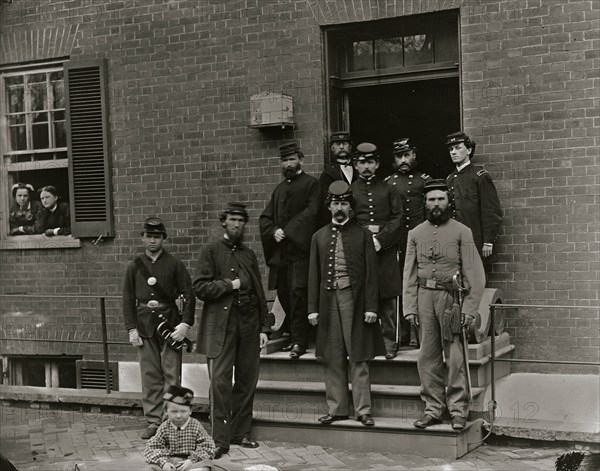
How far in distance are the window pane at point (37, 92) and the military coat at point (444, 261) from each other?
18.9 feet

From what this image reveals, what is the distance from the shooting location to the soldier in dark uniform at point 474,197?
8.48 metres

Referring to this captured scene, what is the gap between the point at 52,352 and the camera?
11.1m

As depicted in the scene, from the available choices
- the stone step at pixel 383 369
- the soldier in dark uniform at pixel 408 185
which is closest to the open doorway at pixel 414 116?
the soldier in dark uniform at pixel 408 185

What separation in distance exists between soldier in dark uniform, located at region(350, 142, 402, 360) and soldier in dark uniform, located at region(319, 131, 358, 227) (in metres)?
0.28

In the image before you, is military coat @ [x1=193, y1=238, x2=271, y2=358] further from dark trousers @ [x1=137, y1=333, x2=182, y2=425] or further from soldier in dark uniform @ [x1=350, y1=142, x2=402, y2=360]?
soldier in dark uniform @ [x1=350, y1=142, x2=402, y2=360]

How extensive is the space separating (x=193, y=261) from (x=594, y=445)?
4863 mm

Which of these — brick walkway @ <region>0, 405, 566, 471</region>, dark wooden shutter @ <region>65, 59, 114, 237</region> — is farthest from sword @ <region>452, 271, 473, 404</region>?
dark wooden shutter @ <region>65, 59, 114, 237</region>

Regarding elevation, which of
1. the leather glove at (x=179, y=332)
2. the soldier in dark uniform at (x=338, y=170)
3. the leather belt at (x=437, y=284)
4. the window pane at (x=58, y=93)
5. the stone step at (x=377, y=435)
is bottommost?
Result: the stone step at (x=377, y=435)

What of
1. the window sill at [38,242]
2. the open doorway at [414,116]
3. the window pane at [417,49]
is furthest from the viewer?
the window sill at [38,242]

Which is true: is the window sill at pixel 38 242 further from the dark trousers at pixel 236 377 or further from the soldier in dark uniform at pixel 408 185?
the soldier in dark uniform at pixel 408 185

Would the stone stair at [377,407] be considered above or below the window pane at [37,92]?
below

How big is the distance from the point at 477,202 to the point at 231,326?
2664 millimetres

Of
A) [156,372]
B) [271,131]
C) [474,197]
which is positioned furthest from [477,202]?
[156,372]

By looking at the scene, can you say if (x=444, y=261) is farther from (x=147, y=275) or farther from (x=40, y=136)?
(x=40, y=136)
